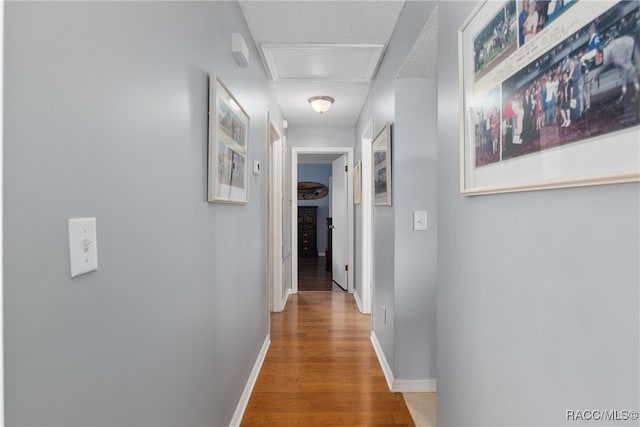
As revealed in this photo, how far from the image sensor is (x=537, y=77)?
2.29ft

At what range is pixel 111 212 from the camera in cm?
75

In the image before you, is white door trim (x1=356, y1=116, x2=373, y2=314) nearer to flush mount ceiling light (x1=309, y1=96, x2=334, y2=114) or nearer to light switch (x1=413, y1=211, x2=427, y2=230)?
flush mount ceiling light (x1=309, y1=96, x2=334, y2=114)

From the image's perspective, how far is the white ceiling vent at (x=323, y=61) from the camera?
2.32 metres

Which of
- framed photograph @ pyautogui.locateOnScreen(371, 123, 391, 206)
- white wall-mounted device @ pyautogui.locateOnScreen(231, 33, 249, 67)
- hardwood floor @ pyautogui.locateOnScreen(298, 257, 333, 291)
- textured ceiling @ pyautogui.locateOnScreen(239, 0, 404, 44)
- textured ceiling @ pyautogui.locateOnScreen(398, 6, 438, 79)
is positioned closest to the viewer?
textured ceiling @ pyautogui.locateOnScreen(398, 6, 438, 79)

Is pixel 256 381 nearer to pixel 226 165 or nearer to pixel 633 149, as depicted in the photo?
pixel 226 165

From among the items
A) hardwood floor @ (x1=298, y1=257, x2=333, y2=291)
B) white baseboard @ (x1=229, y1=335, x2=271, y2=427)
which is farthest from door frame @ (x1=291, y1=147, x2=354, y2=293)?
white baseboard @ (x1=229, y1=335, x2=271, y2=427)

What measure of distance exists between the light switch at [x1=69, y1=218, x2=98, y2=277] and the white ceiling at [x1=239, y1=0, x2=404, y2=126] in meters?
1.74

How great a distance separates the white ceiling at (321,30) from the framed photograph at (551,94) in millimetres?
1126

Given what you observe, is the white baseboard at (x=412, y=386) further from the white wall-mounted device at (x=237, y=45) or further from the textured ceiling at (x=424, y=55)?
the white wall-mounted device at (x=237, y=45)

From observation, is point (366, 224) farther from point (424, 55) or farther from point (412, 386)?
point (424, 55)

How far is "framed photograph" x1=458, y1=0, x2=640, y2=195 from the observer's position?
1.68ft

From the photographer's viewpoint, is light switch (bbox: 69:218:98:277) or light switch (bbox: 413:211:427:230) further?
light switch (bbox: 413:211:427:230)

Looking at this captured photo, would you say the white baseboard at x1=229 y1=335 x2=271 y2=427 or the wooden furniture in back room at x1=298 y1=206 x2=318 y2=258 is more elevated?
the wooden furniture in back room at x1=298 y1=206 x2=318 y2=258

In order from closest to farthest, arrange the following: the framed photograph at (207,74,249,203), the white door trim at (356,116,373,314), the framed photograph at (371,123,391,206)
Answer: the framed photograph at (207,74,249,203)
the framed photograph at (371,123,391,206)
the white door trim at (356,116,373,314)
